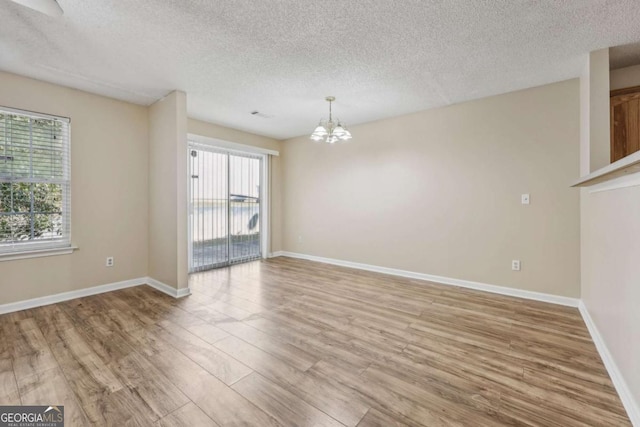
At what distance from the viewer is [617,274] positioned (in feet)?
6.06

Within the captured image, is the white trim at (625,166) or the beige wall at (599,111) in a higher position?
the beige wall at (599,111)

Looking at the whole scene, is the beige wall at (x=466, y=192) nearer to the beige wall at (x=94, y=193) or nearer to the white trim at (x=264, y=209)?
the white trim at (x=264, y=209)

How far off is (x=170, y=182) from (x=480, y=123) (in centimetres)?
427

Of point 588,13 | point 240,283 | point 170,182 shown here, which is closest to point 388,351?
point 240,283

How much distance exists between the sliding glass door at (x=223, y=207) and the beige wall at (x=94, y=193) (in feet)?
2.79

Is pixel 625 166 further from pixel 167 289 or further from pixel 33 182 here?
pixel 33 182

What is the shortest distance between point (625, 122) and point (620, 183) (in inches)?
64.8

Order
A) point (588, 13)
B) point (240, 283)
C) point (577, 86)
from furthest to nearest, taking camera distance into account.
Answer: point (240, 283), point (577, 86), point (588, 13)

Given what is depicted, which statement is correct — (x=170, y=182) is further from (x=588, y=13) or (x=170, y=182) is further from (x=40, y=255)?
(x=588, y=13)

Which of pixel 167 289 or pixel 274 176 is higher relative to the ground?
pixel 274 176

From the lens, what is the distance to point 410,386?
180 centimetres

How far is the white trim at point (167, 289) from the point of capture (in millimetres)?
3510

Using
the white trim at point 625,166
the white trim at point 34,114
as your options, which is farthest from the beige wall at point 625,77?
the white trim at point 34,114

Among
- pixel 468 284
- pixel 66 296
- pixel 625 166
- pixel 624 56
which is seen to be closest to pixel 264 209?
pixel 66 296
